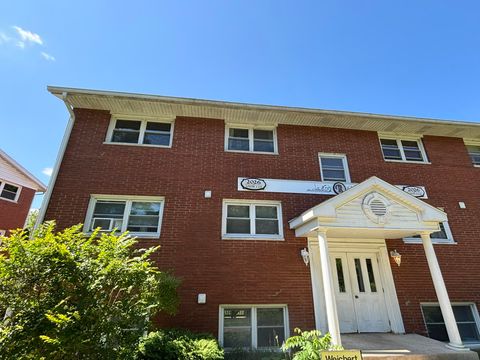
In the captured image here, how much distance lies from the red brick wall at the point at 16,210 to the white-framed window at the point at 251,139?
45.0 ft

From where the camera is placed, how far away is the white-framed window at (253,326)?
674 centimetres

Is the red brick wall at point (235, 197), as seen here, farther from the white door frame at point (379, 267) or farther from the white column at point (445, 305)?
the white column at point (445, 305)

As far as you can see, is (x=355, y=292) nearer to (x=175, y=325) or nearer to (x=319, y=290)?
(x=319, y=290)

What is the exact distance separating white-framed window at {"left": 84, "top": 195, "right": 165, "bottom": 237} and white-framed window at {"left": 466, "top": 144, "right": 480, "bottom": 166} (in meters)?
12.1

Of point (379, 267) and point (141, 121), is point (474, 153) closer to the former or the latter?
point (379, 267)

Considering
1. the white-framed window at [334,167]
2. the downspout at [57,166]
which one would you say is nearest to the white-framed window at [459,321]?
the white-framed window at [334,167]

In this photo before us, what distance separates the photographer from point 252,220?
26.4 feet

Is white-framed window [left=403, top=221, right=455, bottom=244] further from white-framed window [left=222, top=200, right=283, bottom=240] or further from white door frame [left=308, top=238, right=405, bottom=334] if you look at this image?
white-framed window [left=222, top=200, right=283, bottom=240]

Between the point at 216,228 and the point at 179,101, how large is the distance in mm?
4307

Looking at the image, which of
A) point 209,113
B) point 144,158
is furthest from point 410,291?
point 144,158

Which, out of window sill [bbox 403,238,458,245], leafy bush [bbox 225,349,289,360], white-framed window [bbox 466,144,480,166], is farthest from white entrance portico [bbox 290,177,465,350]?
white-framed window [bbox 466,144,480,166]

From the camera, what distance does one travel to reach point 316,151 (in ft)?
30.7

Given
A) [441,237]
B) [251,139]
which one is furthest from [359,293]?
[251,139]

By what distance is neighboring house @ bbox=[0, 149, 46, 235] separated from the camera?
1473cm
